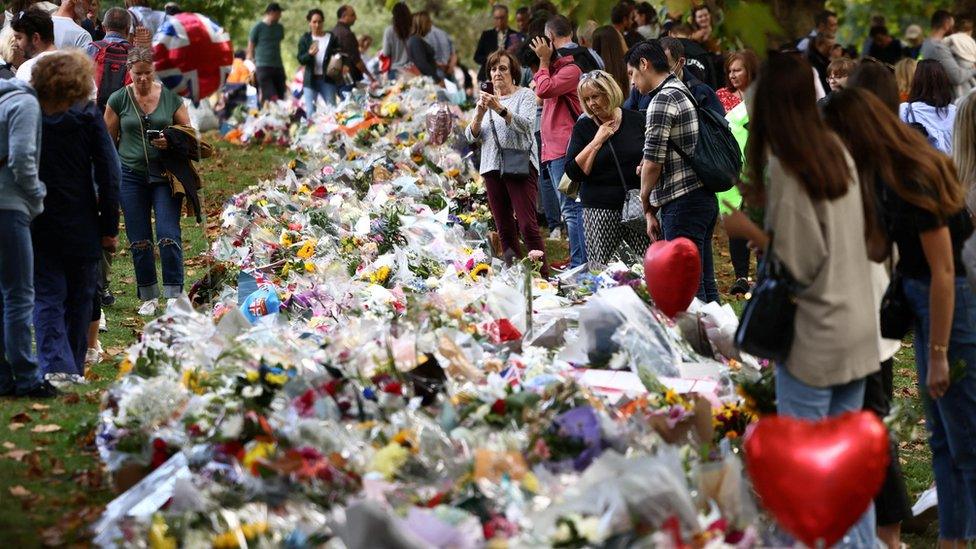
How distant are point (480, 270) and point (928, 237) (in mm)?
4291

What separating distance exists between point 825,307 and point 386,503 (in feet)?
4.94

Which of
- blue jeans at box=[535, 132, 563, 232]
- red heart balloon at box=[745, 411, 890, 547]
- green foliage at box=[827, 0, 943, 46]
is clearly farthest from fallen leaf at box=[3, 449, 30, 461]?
green foliage at box=[827, 0, 943, 46]

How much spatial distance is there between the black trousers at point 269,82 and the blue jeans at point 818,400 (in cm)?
1738

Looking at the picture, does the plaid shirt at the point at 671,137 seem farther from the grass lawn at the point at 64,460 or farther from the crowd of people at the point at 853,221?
the grass lawn at the point at 64,460

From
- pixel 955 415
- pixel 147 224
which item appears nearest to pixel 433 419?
pixel 955 415

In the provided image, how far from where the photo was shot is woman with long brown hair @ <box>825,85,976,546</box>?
4.75 metres

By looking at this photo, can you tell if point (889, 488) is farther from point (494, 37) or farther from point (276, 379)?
point (494, 37)

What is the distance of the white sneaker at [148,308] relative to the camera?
Answer: 980 centimetres

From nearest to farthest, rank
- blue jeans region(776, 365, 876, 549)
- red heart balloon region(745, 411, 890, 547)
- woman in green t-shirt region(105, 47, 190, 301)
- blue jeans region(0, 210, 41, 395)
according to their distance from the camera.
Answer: red heart balloon region(745, 411, 890, 547)
blue jeans region(776, 365, 876, 549)
blue jeans region(0, 210, 41, 395)
woman in green t-shirt region(105, 47, 190, 301)

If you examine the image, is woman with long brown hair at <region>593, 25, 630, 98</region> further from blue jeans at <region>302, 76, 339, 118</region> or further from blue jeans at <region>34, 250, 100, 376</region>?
blue jeans at <region>302, 76, 339, 118</region>

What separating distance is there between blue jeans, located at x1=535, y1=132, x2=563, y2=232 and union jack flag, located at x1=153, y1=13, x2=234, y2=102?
407 centimetres

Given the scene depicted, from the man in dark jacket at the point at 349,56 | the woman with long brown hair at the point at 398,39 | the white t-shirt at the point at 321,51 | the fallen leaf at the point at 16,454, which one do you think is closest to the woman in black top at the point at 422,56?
the woman with long brown hair at the point at 398,39

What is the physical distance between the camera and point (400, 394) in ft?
17.4

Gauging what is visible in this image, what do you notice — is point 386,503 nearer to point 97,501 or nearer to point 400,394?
point 400,394
